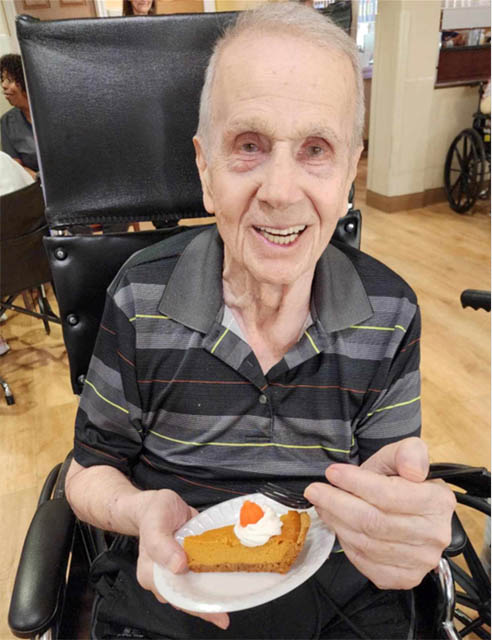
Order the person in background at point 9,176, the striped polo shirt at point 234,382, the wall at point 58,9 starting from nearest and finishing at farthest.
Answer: the striped polo shirt at point 234,382, the person in background at point 9,176, the wall at point 58,9

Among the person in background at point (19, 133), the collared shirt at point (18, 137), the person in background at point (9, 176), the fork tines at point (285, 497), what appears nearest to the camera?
the fork tines at point (285, 497)

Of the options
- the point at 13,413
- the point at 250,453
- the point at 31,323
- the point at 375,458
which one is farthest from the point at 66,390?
the point at 375,458

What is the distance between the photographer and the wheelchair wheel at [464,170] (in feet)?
14.1

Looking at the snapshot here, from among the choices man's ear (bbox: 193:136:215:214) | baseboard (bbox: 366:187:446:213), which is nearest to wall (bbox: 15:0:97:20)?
baseboard (bbox: 366:187:446:213)

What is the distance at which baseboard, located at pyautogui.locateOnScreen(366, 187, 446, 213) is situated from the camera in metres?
4.73

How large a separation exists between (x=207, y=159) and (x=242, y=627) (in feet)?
2.59

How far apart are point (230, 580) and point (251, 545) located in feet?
0.20

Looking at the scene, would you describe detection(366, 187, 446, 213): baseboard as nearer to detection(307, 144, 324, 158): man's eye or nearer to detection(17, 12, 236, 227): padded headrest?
detection(17, 12, 236, 227): padded headrest

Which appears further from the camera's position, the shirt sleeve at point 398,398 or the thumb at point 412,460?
the shirt sleeve at point 398,398

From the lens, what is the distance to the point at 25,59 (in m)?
1.00

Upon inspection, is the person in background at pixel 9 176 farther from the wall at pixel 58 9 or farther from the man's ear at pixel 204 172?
the wall at pixel 58 9

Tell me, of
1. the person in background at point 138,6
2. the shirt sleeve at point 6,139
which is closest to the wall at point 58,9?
the person in background at point 138,6

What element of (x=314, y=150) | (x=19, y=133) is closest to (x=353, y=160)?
(x=314, y=150)

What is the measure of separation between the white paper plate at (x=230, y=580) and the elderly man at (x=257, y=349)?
0.04 m
